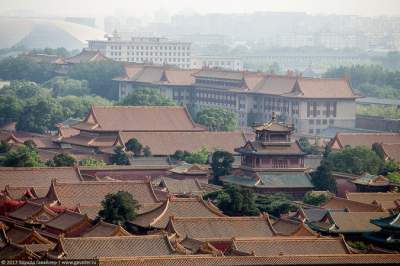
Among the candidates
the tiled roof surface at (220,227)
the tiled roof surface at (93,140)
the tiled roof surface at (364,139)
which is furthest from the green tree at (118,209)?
the tiled roof surface at (364,139)

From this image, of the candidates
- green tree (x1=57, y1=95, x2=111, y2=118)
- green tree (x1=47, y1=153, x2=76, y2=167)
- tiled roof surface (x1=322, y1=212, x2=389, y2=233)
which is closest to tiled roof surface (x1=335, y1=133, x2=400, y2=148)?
green tree (x1=47, y1=153, x2=76, y2=167)

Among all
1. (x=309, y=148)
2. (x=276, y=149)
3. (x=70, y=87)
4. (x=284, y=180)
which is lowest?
(x=70, y=87)

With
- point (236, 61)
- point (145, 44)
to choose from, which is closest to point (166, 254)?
point (145, 44)

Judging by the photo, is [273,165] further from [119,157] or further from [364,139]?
[364,139]

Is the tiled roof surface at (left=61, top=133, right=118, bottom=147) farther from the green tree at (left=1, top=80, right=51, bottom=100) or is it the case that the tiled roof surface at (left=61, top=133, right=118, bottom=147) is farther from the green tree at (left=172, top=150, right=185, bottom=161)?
the green tree at (left=1, top=80, right=51, bottom=100)

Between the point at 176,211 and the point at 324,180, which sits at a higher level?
the point at 176,211

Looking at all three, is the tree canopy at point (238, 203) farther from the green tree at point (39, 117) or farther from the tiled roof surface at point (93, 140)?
the green tree at point (39, 117)

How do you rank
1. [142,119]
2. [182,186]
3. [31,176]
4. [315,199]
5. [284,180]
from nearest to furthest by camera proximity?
[315,199]
[31,176]
[182,186]
[284,180]
[142,119]

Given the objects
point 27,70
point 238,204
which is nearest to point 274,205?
point 238,204
